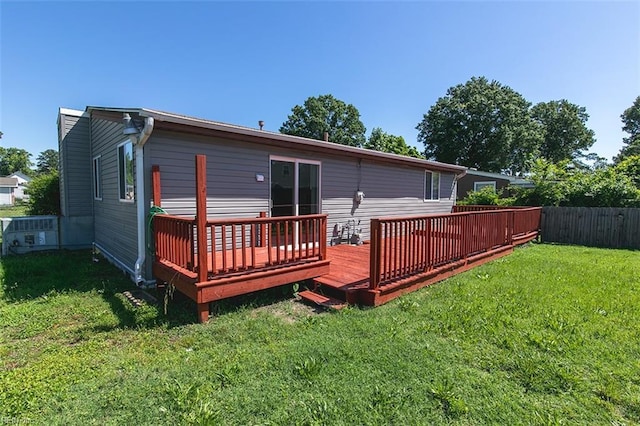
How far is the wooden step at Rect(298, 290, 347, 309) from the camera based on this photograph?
415 centimetres

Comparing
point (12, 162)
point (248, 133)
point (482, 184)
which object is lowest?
point (482, 184)

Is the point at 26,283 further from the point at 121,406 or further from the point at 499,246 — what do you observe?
the point at 499,246

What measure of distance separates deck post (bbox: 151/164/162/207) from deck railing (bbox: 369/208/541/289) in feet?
10.9

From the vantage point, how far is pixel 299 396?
7.48 ft

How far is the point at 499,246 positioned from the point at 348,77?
1689cm

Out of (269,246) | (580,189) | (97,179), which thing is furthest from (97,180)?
(580,189)

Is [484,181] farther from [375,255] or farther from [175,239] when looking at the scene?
[175,239]

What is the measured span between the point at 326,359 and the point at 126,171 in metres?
4.91

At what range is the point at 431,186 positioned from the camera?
439 inches

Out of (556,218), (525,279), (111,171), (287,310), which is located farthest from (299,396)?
(556,218)

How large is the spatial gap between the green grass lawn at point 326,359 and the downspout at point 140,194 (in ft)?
1.71

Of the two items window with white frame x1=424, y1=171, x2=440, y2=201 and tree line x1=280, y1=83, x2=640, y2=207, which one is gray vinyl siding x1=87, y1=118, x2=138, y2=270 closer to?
window with white frame x1=424, y1=171, x2=440, y2=201

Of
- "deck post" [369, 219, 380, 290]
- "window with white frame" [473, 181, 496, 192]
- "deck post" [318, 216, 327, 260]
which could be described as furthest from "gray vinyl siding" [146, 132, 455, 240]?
"window with white frame" [473, 181, 496, 192]

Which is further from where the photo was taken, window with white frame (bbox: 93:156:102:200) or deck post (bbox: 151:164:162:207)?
window with white frame (bbox: 93:156:102:200)
